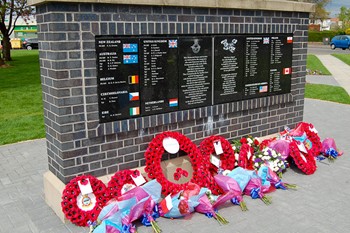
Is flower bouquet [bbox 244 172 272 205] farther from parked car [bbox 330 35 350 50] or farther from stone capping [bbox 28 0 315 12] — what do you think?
parked car [bbox 330 35 350 50]

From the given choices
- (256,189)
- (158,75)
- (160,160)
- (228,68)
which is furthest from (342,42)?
(160,160)

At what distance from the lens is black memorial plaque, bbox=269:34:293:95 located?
6.85 metres

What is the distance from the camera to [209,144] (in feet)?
18.9

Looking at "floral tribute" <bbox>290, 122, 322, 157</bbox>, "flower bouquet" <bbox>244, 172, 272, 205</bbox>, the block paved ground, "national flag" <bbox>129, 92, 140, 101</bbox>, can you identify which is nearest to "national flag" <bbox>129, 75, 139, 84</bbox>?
"national flag" <bbox>129, 92, 140, 101</bbox>

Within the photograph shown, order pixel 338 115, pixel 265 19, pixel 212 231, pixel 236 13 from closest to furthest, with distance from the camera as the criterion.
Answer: pixel 212 231 → pixel 236 13 → pixel 265 19 → pixel 338 115

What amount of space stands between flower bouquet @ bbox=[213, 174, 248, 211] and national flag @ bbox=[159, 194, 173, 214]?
60cm

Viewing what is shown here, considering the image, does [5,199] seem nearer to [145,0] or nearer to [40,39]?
[40,39]

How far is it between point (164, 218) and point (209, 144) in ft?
4.64

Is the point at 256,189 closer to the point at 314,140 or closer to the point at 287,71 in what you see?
→ the point at 314,140

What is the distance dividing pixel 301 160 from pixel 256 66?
1.68 metres

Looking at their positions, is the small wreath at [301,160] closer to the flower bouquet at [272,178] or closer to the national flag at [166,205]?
the flower bouquet at [272,178]

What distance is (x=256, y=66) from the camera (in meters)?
6.61

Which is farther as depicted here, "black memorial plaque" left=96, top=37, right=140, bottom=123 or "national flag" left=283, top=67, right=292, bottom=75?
"national flag" left=283, top=67, right=292, bottom=75

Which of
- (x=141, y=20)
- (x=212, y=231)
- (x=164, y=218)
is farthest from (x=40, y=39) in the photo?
(x=212, y=231)
